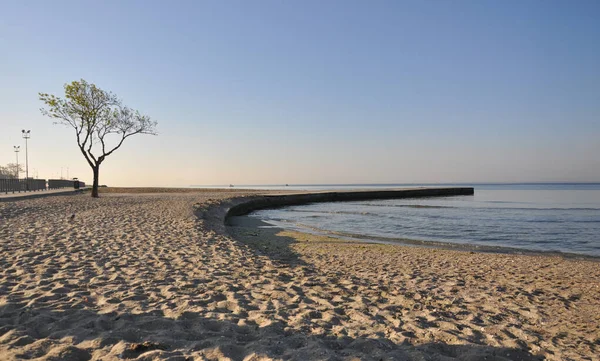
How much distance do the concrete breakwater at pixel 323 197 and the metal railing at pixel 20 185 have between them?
2059cm

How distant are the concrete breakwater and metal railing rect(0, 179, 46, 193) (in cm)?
2059

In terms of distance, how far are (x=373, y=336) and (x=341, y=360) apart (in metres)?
0.78

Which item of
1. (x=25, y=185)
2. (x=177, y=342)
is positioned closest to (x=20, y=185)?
(x=25, y=185)

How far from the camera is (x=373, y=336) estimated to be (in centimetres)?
407

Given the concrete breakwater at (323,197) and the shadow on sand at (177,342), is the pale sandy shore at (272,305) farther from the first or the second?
the concrete breakwater at (323,197)

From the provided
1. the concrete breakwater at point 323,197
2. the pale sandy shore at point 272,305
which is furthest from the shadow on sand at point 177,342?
the concrete breakwater at point 323,197

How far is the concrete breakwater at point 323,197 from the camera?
3212cm

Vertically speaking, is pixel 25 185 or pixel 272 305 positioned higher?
pixel 25 185

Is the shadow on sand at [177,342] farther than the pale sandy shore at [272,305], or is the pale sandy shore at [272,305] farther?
the pale sandy shore at [272,305]

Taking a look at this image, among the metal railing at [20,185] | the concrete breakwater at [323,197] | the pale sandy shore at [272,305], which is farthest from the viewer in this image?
the concrete breakwater at [323,197]

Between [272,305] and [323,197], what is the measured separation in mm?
45503

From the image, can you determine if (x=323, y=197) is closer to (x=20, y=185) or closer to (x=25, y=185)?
(x=25, y=185)

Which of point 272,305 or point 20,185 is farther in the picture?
point 20,185

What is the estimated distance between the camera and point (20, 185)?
3519 centimetres
